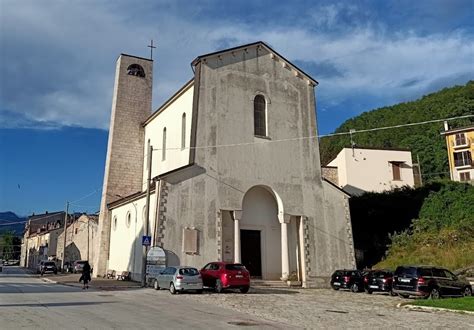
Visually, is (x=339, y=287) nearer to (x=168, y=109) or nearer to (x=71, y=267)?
(x=168, y=109)

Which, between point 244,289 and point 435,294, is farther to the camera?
point 244,289

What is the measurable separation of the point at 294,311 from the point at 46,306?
304 inches

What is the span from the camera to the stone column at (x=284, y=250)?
89.9ft

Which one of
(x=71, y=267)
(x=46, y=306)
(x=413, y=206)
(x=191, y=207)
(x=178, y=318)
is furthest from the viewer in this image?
(x=71, y=267)

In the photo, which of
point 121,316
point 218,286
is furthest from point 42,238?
point 121,316

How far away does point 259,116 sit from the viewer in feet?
96.8

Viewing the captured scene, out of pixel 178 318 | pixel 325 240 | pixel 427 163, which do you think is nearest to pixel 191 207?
pixel 325 240

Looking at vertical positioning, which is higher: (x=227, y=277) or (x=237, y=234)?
(x=237, y=234)

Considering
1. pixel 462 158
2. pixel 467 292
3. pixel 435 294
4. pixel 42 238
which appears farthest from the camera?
pixel 42 238

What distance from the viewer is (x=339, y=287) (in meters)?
25.8

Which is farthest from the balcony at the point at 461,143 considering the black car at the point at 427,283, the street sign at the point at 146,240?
the street sign at the point at 146,240

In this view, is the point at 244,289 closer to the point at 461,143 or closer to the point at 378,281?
the point at 378,281

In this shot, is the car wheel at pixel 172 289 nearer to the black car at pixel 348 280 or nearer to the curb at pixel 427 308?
the curb at pixel 427 308

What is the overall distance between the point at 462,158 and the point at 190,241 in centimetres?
4669
